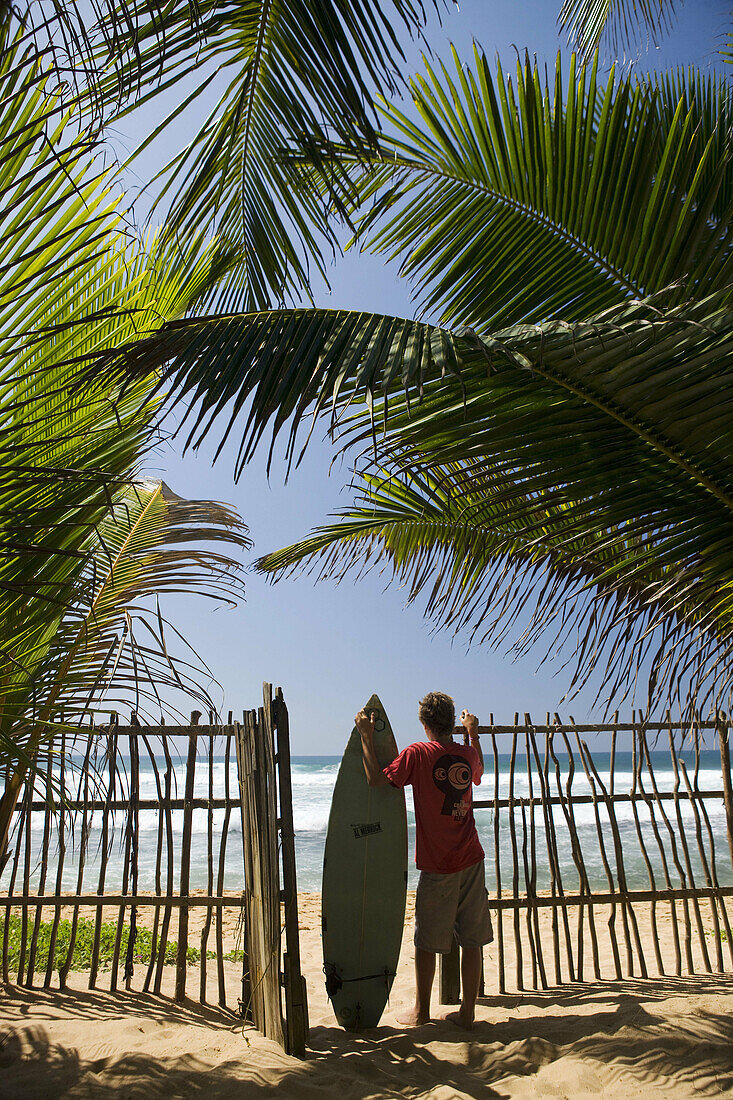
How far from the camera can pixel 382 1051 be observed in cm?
345

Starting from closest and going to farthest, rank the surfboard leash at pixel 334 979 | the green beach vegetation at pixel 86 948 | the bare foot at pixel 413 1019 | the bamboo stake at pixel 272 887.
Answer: the bamboo stake at pixel 272 887, the bare foot at pixel 413 1019, the surfboard leash at pixel 334 979, the green beach vegetation at pixel 86 948

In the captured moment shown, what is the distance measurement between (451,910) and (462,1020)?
55 centimetres

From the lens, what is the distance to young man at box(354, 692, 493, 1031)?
12.0 ft

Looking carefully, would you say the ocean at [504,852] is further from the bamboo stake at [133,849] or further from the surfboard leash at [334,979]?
the surfboard leash at [334,979]

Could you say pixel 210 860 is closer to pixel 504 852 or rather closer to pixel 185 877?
pixel 185 877

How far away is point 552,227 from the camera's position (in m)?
2.09

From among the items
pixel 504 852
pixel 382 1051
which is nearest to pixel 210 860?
pixel 382 1051

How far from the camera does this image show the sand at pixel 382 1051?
2809 mm

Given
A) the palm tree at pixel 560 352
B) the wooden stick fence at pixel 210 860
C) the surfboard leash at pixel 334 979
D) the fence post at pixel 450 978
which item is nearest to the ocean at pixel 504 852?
the wooden stick fence at pixel 210 860

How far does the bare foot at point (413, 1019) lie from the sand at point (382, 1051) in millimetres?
47

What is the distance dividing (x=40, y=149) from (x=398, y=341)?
71 centimetres

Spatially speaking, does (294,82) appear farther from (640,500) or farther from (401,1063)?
(401,1063)

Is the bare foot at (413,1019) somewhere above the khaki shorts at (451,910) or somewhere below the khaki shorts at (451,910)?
below

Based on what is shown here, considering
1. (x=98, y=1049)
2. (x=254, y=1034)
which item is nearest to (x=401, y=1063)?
(x=254, y=1034)
